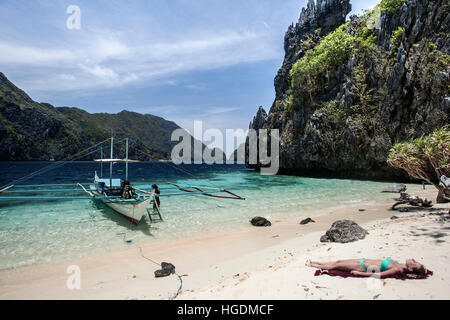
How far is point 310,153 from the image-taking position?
111 ft

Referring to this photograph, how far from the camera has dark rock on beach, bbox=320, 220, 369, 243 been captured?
20.7ft

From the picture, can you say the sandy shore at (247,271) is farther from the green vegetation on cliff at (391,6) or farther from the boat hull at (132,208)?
the green vegetation on cliff at (391,6)

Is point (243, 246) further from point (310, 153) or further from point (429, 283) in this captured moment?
point (310, 153)

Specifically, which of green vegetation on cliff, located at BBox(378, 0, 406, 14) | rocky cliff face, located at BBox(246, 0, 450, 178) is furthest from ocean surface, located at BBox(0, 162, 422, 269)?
green vegetation on cliff, located at BBox(378, 0, 406, 14)

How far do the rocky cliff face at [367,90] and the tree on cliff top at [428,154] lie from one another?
16.4 m

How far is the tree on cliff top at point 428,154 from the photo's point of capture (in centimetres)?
752

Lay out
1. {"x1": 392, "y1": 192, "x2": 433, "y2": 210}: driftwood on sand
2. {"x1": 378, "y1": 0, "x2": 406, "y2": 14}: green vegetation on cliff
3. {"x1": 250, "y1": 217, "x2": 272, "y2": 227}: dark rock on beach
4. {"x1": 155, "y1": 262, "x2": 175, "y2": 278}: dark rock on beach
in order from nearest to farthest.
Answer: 1. {"x1": 155, "y1": 262, "x2": 175, "y2": 278}: dark rock on beach
2. {"x1": 250, "y1": 217, "x2": 272, "y2": 227}: dark rock on beach
3. {"x1": 392, "y1": 192, "x2": 433, "y2": 210}: driftwood on sand
4. {"x1": 378, "y1": 0, "x2": 406, "y2": 14}: green vegetation on cliff

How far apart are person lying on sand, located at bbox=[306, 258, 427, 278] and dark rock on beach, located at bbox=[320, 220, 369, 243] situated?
2.56m

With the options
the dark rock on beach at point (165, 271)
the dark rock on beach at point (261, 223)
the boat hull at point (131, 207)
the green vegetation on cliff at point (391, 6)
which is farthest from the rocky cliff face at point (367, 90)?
the dark rock on beach at point (165, 271)

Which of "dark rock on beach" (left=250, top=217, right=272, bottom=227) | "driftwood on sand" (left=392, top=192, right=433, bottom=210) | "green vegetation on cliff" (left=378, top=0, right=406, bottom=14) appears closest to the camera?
"dark rock on beach" (left=250, top=217, right=272, bottom=227)

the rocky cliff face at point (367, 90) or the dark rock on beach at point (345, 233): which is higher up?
the rocky cliff face at point (367, 90)

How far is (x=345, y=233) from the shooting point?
21.4ft

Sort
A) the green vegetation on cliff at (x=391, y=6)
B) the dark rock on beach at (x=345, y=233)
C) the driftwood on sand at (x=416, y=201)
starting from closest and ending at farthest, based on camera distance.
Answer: the dark rock on beach at (x=345, y=233), the driftwood on sand at (x=416, y=201), the green vegetation on cliff at (x=391, y=6)

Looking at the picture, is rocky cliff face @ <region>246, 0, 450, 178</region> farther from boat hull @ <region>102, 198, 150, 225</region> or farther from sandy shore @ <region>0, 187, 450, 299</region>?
boat hull @ <region>102, 198, 150, 225</region>
